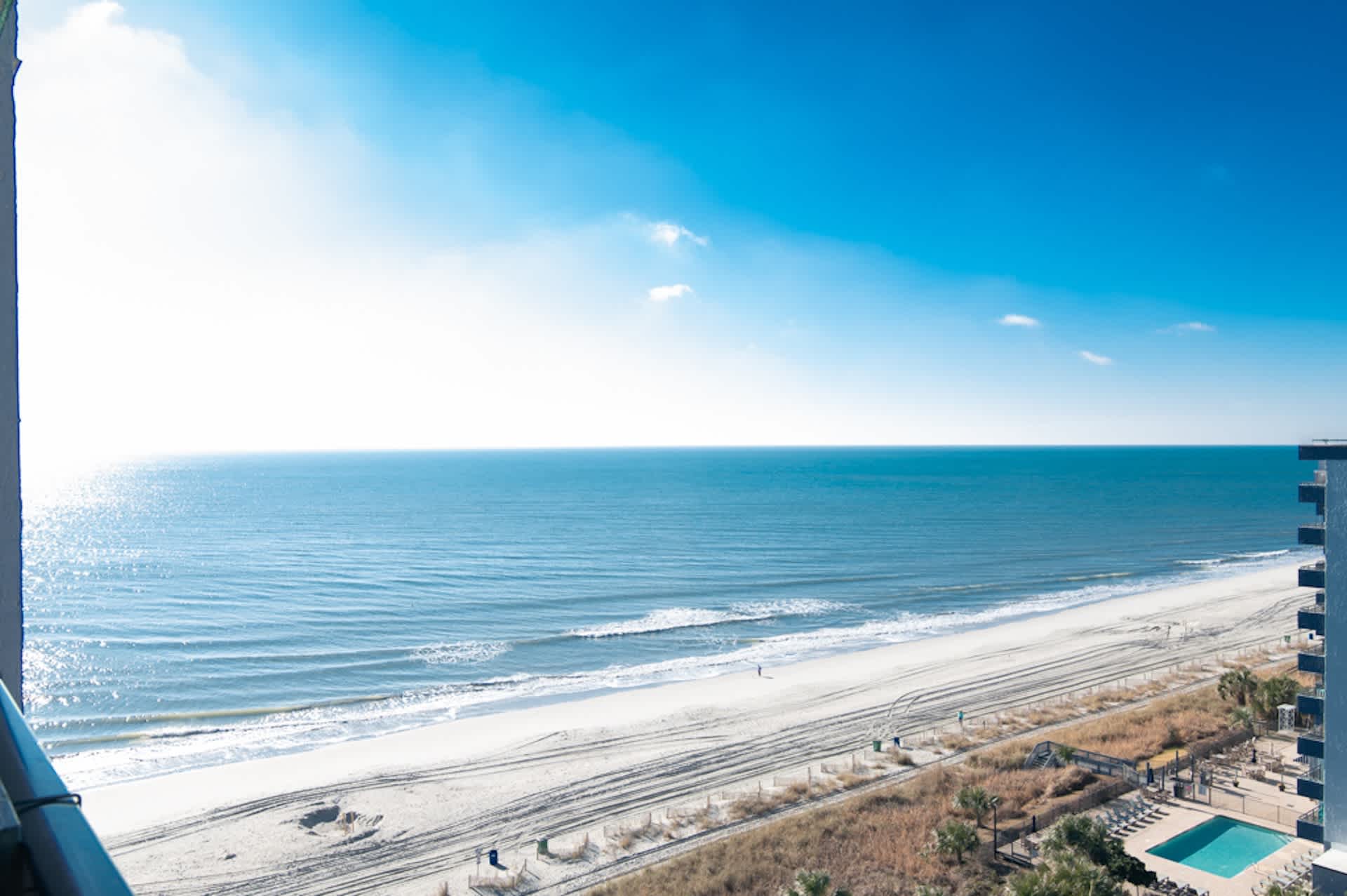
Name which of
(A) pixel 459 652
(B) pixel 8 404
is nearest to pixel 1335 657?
(B) pixel 8 404

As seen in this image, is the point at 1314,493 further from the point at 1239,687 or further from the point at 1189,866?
the point at 1239,687

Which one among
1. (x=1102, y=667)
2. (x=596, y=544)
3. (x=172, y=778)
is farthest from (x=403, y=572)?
(x=1102, y=667)

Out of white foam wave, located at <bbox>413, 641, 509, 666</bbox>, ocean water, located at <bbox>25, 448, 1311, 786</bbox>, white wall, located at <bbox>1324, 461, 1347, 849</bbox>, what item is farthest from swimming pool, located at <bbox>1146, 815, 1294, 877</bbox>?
white foam wave, located at <bbox>413, 641, 509, 666</bbox>

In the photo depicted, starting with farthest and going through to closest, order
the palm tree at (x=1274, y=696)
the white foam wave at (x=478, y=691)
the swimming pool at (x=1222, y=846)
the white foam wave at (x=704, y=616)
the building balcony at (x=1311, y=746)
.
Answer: the white foam wave at (x=704, y=616) → the white foam wave at (x=478, y=691) → the palm tree at (x=1274, y=696) → the swimming pool at (x=1222, y=846) → the building balcony at (x=1311, y=746)

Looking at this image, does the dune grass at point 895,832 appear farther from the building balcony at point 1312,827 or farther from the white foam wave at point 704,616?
A: the white foam wave at point 704,616

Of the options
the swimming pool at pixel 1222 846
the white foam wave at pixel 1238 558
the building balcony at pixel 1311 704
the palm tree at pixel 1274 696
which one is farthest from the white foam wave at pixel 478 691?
the building balcony at pixel 1311 704

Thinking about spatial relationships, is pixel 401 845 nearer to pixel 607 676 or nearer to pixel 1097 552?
pixel 607 676
